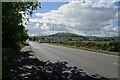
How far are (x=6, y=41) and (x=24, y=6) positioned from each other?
4.88 meters

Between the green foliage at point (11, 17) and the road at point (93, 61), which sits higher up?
the green foliage at point (11, 17)

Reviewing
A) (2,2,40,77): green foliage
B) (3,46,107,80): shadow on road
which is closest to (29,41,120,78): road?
(3,46,107,80): shadow on road

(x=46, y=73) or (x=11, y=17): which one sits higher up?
(x=11, y=17)

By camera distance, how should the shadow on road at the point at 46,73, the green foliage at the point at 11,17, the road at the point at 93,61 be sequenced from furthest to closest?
the green foliage at the point at 11,17 → the road at the point at 93,61 → the shadow on road at the point at 46,73

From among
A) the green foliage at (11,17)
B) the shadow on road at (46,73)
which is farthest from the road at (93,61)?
the green foliage at (11,17)

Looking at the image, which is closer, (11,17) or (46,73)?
(46,73)

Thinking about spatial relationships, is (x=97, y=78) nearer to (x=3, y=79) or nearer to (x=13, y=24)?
(x=3, y=79)

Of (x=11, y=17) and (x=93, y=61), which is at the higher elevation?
(x=11, y=17)

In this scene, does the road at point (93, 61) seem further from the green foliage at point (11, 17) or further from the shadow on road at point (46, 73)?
the green foliage at point (11, 17)

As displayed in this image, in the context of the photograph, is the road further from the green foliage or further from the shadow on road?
the green foliage

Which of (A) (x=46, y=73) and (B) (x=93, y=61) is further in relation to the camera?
(B) (x=93, y=61)

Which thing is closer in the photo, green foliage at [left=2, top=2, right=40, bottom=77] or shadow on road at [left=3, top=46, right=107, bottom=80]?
shadow on road at [left=3, top=46, right=107, bottom=80]

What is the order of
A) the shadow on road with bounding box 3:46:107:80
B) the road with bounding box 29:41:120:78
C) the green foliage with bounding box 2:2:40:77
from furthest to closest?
the green foliage with bounding box 2:2:40:77 < the road with bounding box 29:41:120:78 < the shadow on road with bounding box 3:46:107:80

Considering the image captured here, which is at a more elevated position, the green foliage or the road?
the green foliage
